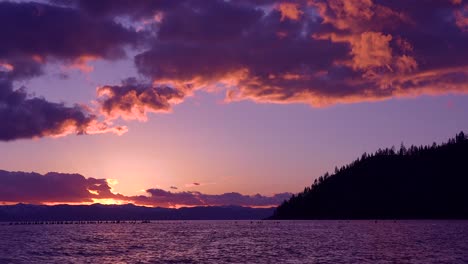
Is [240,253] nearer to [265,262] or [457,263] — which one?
[265,262]

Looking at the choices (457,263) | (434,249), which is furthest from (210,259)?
(434,249)

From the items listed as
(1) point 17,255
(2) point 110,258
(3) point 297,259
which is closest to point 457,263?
(3) point 297,259

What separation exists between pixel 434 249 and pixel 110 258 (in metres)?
65.0

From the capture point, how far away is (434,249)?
105875 millimetres

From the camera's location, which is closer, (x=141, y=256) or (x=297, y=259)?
(x=297, y=259)

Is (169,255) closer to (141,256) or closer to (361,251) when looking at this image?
(141,256)

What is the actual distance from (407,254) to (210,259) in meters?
36.6

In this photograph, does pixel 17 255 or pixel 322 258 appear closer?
pixel 322 258

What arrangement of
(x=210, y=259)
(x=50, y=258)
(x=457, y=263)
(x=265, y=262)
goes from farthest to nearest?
(x=50, y=258), (x=210, y=259), (x=265, y=262), (x=457, y=263)

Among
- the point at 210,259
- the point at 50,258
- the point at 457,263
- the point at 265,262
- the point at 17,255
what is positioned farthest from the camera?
the point at 17,255

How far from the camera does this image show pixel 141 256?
100 metres

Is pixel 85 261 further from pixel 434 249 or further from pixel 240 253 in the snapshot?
pixel 434 249

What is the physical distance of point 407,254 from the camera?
95.5 metres

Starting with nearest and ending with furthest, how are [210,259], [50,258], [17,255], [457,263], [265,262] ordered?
[457,263], [265,262], [210,259], [50,258], [17,255]
